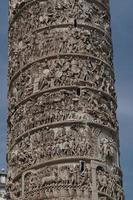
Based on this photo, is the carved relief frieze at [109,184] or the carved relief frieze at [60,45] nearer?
the carved relief frieze at [109,184]

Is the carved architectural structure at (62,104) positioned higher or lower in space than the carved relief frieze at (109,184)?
higher

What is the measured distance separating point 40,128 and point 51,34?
1.23m

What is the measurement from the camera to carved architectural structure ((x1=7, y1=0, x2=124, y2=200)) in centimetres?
730

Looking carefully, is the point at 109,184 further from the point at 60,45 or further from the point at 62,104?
the point at 60,45

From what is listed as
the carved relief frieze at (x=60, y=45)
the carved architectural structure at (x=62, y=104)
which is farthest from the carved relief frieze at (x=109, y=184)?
the carved relief frieze at (x=60, y=45)

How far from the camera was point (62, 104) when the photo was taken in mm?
7641

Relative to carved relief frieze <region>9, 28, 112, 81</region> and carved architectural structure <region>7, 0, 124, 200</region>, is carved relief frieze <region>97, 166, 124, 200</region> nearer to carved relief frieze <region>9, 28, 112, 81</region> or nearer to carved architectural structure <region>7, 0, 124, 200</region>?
carved architectural structure <region>7, 0, 124, 200</region>

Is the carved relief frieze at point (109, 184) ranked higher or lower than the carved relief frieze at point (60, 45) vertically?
lower

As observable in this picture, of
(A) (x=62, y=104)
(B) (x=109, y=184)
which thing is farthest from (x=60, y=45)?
(B) (x=109, y=184)

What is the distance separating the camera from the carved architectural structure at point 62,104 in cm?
730

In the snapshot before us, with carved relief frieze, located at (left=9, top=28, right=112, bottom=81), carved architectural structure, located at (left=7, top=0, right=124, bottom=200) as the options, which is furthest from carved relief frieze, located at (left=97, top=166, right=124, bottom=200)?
carved relief frieze, located at (left=9, top=28, right=112, bottom=81)

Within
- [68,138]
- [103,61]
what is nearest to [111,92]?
[103,61]

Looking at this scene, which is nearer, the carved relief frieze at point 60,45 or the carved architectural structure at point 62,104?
the carved architectural structure at point 62,104

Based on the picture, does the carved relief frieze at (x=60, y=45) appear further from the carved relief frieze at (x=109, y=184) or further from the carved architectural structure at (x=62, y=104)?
the carved relief frieze at (x=109, y=184)
